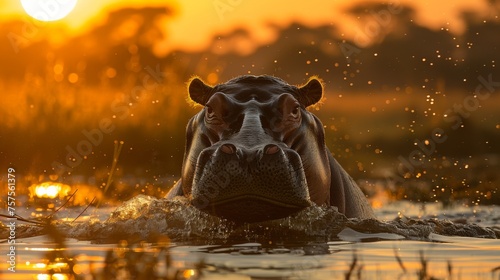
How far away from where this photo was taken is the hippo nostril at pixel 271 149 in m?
5.79

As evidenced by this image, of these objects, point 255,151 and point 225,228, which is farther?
point 225,228

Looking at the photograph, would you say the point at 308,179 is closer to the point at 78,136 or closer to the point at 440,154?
the point at 78,136

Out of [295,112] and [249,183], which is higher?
[295,112]

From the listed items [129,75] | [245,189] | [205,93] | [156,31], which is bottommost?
[245,189]

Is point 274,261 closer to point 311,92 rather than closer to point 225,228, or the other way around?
point 225,228

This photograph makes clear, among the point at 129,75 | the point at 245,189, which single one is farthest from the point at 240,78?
the point at 129,75

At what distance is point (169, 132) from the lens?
17.8m

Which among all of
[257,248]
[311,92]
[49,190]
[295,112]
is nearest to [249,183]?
[257,248]

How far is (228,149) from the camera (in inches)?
227

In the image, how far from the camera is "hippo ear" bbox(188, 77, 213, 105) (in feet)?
25.1

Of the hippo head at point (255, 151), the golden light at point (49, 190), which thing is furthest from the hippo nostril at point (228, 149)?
the golden light at point (49, 190)

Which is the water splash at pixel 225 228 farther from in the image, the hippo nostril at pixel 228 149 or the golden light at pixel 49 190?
the golden light at pixel 49 190

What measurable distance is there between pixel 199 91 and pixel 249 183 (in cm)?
220

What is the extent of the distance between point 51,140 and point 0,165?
1.05m
